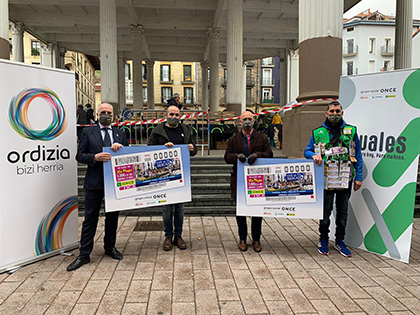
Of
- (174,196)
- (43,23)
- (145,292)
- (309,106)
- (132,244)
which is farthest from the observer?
(43,23)

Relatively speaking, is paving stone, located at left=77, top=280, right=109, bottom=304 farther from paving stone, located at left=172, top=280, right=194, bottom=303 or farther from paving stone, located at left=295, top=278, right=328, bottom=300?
paving stone, located at left=295, top=278, right=328, bottom=300

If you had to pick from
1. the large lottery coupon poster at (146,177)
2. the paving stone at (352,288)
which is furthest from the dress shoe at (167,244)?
A: the paving stone at (352,288)

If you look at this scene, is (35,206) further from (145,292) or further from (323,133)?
(323,133)

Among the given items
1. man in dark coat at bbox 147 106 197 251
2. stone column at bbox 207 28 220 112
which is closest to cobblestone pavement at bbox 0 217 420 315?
man in dark coat at bbox 147 106 197 251

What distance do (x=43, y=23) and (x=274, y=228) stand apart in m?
21.3

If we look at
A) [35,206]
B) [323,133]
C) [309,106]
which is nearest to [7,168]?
[35,206]

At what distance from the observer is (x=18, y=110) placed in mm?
3963

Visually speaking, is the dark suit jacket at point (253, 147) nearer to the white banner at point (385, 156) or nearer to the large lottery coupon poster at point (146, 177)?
the large lottery coupon poster at point (146, 177)

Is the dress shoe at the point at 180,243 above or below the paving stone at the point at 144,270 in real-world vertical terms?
above

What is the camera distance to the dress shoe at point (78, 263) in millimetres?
3986

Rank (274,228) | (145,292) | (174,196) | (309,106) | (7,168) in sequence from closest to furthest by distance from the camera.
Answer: (145,292)
(7,168)
(174,196)
(274,228)
(309,106)

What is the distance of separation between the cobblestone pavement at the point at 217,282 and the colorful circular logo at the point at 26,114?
5.23ft

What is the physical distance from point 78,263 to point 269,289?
2238mm

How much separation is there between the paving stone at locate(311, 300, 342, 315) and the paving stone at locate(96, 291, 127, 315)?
178 cm
